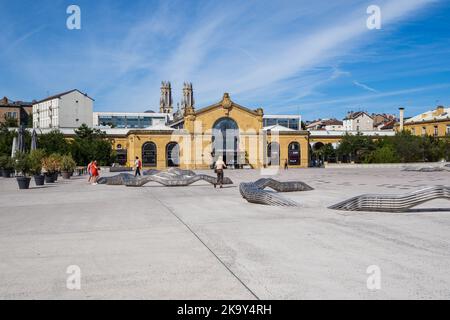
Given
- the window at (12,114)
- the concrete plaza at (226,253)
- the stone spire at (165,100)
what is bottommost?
the concrete plaza at (226,253)

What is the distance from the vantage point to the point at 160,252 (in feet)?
21.1

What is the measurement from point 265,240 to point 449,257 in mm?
2840

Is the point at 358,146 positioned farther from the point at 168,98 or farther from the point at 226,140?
the point at 168,98

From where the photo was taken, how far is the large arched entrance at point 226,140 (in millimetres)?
59969

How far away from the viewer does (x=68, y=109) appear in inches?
3386

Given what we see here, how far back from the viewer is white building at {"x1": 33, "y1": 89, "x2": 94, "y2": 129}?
84938 millimetres

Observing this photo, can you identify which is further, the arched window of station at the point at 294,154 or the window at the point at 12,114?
the window at the point at 12,114

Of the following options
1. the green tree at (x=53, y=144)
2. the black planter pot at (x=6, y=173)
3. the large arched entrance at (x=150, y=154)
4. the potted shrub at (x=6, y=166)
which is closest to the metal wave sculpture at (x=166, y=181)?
the potted shrub at (x=6, y=166)

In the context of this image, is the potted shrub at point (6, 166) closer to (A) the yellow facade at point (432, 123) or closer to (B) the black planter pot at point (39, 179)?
(B) the black planter pot at point (39, 179)

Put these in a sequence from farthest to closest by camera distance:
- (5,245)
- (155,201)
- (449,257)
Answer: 1. (155,201)
2. (5,245)
3. (449,257)

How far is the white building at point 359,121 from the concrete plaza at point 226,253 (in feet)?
308

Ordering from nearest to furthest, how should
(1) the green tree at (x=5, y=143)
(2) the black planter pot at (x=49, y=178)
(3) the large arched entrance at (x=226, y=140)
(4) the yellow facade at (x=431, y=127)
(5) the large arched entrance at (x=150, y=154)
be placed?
(2) the black planter pot at (x=49, y=178) < (1) the green tree at (x=5, y=143) < (5) the large arched entrance at (x=150, y=154) < (3) the large arched entrance at (x=226, y=140) < (4) the yellow facade at (x=431, y=127)
